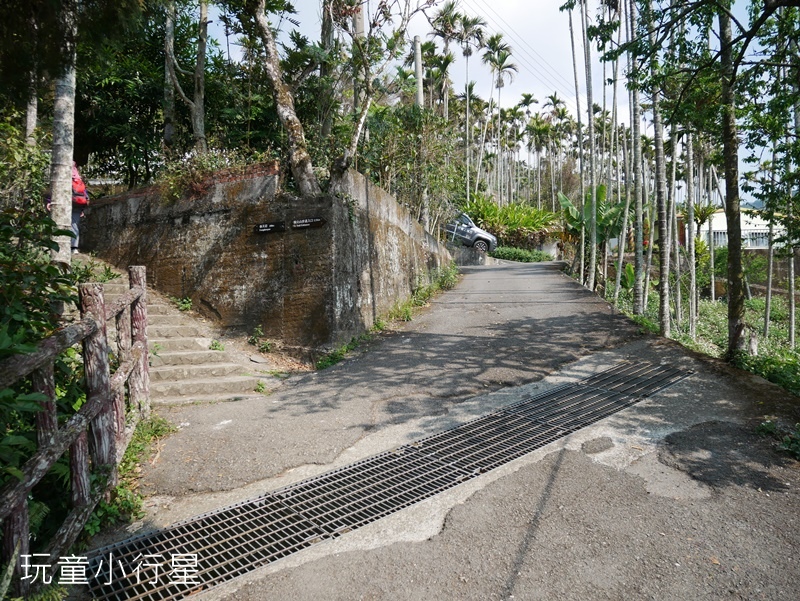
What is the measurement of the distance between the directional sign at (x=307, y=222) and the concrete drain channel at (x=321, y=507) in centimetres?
417

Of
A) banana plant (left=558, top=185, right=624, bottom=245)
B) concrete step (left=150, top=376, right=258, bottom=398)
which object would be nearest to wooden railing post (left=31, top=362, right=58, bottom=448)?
concrete step (left=150, top=376, right=258, bottom=398)

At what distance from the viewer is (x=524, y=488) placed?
13.4ft

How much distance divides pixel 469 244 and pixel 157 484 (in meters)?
20.3

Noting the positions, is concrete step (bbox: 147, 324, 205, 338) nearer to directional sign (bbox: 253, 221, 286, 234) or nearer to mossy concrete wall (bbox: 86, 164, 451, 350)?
mossy concrete wall (bbox: 86, 164, 451, 350)

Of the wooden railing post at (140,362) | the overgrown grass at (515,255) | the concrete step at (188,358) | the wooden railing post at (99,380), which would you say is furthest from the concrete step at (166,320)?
the overgrown grass at (515,255)

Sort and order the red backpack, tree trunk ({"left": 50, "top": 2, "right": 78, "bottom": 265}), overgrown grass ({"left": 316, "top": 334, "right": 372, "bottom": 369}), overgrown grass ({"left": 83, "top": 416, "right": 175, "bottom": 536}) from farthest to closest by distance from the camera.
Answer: the red backpack < overgrown grass ({"left": 316, "top": 334, "right": 372, "bottom": 369}) < tree trunk ({"left": 50, "top": 2, "right": 78, "bottom": 265}) < overgrown grass ({"left": 83, "top": 416, "right": 175, "bottom": 536})

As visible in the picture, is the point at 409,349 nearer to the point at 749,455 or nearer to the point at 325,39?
the point at 749,455

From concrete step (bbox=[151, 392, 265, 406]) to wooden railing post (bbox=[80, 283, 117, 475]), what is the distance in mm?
2525

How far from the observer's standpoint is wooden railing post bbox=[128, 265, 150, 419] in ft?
16.8

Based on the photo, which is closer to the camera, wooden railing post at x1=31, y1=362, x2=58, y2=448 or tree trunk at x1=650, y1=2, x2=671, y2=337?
wooden railing post at x1=31, y1=362, x2=58, y2=448

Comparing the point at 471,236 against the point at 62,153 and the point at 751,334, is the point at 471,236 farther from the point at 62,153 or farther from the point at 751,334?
the point at 62,153

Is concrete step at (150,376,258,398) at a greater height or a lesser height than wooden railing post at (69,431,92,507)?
lesser

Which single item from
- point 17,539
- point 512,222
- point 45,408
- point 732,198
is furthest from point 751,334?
point 512,222

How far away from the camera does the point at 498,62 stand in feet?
114
